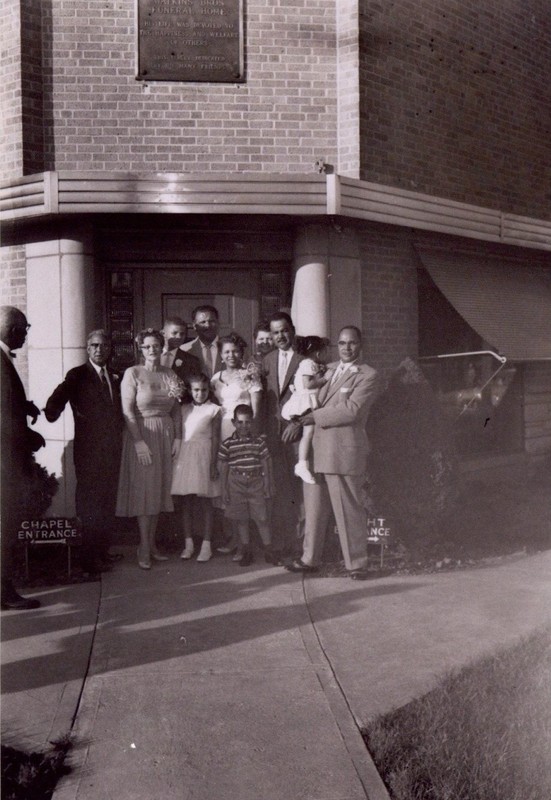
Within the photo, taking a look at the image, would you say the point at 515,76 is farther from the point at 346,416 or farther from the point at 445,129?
the point at 346,416

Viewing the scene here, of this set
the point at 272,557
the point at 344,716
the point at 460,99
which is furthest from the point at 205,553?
the point at 460,99

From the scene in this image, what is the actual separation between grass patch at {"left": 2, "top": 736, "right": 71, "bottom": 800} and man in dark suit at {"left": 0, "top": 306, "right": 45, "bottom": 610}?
228 centimetres

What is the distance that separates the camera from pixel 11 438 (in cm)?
602

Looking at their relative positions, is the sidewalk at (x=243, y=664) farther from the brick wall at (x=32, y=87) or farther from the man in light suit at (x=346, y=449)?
the brick wall at (x=32, y=87)

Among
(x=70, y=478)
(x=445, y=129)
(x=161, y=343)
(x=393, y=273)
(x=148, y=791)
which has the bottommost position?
(x=148, y=791)

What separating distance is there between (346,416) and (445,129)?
14.2 feet

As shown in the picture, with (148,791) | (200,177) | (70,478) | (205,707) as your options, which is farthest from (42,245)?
(148,791)

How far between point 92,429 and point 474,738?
4.20 m

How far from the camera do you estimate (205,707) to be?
4133 millimetres

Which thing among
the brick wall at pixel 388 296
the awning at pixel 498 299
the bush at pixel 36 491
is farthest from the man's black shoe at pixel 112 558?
the awning at pixel 498 299

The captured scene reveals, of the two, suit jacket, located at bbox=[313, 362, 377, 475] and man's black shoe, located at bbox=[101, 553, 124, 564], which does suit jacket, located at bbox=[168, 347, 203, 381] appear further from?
man's black shoe, located at bbox=[101, 553, 124, 564]

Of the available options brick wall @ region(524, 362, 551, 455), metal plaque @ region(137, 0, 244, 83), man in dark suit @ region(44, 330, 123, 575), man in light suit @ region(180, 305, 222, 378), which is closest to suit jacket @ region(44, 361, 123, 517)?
man in dark suit @ region(44, 330, 123, 575)

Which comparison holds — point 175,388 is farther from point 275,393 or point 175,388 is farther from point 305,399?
point 305,399

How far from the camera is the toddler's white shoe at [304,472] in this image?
270 inches
